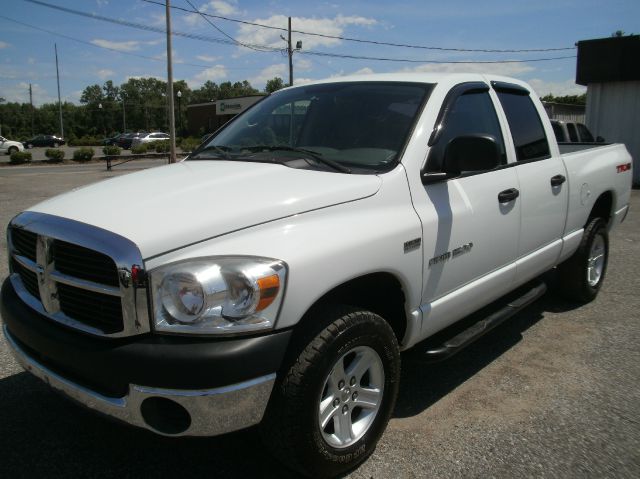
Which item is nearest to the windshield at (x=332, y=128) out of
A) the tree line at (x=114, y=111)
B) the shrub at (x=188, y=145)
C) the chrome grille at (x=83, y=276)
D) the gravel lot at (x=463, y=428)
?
the chrome grille at (x=83, y=276)

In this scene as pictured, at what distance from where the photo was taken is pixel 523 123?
12.9ft

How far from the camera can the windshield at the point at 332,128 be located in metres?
2.92

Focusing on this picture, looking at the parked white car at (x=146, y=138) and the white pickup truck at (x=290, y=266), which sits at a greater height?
the parked white car at (x=146, y=138)

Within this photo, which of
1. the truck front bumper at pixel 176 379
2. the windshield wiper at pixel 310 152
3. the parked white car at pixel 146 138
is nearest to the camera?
the truck front bumper at pixel 176 379

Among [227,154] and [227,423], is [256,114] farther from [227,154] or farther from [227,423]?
[227,423]

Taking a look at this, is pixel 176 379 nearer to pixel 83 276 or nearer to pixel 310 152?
pixel 83 276

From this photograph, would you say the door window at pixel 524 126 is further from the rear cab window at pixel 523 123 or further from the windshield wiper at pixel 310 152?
the windshield wiper at pixel 310 152

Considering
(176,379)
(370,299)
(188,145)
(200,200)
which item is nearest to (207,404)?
(176,379)

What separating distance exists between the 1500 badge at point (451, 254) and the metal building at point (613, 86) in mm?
16108

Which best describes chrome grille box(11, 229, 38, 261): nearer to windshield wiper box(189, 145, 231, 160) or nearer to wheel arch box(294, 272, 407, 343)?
windshield wiper box(189, 145, 231, 160)

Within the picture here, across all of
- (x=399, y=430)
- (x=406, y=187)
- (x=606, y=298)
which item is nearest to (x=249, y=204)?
(x=406, y=187)

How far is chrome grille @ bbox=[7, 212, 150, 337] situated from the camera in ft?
6.59

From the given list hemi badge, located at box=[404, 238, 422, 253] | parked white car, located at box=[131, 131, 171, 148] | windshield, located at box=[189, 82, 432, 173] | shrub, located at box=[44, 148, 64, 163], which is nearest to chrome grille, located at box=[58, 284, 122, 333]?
windshield, located at box=[189, 82, 432, 173]

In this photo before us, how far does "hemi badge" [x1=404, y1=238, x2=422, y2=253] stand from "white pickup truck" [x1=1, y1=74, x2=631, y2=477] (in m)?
0.01
